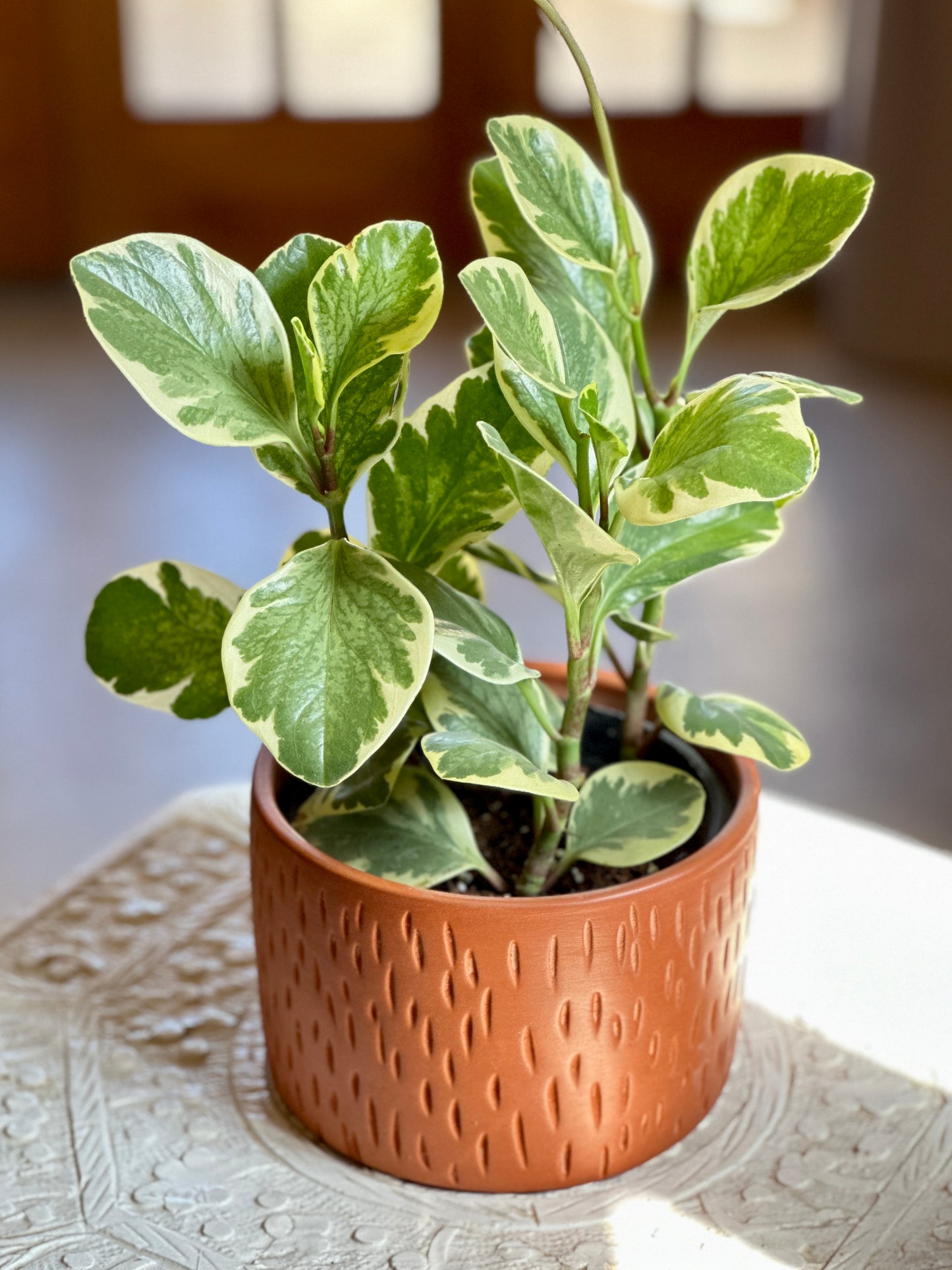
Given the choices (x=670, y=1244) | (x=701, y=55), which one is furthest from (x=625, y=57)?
(x=670, y=1244)

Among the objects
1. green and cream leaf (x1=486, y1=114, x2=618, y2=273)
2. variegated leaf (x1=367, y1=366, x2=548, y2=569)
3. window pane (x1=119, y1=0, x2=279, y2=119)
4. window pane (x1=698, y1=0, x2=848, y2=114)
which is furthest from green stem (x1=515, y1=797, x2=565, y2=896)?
window pane (x1=119, y1=0, x2=279, y2=119)

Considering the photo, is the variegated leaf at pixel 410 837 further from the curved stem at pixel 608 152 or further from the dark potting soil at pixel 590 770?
the curved stem at pixel 608 152

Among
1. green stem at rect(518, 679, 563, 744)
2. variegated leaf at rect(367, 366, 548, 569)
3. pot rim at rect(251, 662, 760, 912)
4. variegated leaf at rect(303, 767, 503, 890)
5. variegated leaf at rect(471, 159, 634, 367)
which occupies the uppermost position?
variegated leaf at rect(471, 159, 634, 367)

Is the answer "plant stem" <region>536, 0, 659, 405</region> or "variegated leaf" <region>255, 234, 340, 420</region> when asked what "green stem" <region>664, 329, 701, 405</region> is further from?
"variegated leaf" <region>255, 234, 340, 420</region>

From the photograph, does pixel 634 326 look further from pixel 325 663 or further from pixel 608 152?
pixel 325 663

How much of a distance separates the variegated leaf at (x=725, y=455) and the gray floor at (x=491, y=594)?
0.98 meters

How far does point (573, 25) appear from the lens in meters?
3.60

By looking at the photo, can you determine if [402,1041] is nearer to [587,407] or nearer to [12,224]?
[587,407]

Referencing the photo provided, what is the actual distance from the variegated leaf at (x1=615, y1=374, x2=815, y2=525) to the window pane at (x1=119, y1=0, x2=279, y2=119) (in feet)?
11.5

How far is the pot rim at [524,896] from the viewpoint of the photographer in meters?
0.53

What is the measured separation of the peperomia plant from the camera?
478 mm

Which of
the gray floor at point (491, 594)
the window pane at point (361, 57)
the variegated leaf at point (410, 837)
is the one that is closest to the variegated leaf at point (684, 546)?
the variegated leaf at point (410, 837)

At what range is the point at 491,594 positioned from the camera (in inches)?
80.5

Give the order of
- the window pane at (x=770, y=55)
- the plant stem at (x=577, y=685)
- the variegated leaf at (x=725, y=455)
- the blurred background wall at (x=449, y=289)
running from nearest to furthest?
the variegated leaf at (x=725, y=455)
the plant stem at (x=577, y=685)
the blurred background wall at (x=449, y=289)
the window pane at (x=770, y=55)
